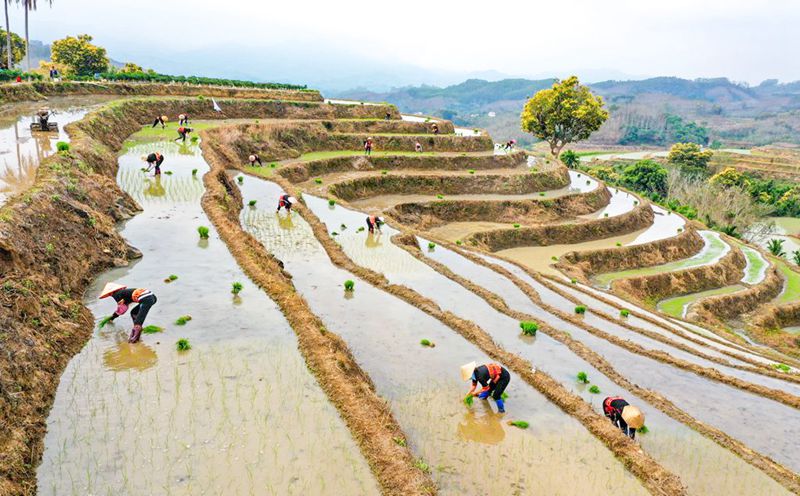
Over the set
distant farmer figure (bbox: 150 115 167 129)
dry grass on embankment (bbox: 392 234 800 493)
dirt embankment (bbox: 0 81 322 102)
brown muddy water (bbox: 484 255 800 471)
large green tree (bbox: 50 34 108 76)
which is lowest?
brown muddy water (bbox: 484 255 800 471)

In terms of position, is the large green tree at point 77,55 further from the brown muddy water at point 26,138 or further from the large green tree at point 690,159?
the large green tree at point 690,159

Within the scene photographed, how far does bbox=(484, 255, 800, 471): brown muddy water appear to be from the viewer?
41.2 feet

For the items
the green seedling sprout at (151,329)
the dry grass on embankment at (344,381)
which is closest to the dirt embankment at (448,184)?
the dry grass on embankment at (344,381)

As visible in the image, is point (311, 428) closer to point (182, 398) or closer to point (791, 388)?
point (182, 398)

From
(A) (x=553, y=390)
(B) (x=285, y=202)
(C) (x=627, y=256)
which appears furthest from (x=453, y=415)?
(C) (x=627, y=256)

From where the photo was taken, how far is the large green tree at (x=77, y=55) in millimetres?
60188

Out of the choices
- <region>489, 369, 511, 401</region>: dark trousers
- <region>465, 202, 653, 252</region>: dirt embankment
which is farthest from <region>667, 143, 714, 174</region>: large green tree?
<region>489, 369, 511, 401</region>: dark trousers

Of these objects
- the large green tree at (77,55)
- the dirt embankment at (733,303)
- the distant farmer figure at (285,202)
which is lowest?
the dirt embankment at (733,303)

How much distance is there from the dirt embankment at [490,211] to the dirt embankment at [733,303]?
12558mm

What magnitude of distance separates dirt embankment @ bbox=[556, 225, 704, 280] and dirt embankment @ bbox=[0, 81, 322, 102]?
32.8 m

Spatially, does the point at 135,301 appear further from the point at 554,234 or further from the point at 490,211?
the point at 490,211

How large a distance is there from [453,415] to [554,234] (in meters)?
27.6

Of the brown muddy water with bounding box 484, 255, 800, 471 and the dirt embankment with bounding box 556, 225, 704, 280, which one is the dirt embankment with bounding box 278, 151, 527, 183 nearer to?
the dirt embankment with bounding box 556, 225, 704, 280

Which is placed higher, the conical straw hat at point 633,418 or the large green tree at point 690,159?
the large green tree at point 690,159
